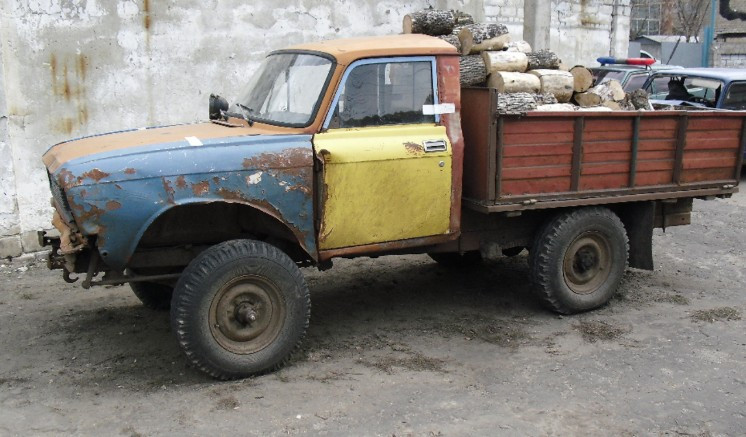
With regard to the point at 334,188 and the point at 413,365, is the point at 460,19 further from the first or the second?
the point at 413,365

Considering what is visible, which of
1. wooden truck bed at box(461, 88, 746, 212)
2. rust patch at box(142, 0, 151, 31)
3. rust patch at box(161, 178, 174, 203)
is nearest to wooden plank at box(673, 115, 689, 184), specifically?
wooden truck bed at box(461, 88, 746, 212)

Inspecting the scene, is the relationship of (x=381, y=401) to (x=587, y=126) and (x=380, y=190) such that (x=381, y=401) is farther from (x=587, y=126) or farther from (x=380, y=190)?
(x=587, y=126)

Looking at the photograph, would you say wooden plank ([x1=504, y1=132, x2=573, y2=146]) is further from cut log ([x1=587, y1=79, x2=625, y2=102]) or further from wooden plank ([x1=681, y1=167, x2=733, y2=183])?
wooden plank ([x1=681, y1=167, x2=733, y2=183])

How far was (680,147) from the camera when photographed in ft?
19.5

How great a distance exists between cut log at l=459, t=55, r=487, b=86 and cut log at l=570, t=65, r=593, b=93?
3.28 feet

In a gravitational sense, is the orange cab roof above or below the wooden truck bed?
above

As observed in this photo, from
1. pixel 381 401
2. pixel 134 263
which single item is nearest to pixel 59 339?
pixel 134 263

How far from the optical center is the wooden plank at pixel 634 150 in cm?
571

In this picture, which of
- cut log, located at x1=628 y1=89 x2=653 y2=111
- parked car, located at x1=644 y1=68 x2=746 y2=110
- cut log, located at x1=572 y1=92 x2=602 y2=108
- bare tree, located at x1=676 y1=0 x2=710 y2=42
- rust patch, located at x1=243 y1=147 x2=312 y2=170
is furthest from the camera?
bare tree, located at x1=676 y1=0 x2=710 y2=42

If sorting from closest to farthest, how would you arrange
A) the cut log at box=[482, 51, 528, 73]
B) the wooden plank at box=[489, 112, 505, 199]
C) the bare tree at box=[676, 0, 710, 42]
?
1. the wooden plank at box=[489, 112, 505, 199]
2. the cut log at box=[482, 51, 528, 73]
3. the bare tree at box=[676, 0, 710, 42]

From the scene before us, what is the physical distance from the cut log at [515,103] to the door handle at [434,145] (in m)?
0.51

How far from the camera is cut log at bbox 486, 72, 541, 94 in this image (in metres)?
5.71

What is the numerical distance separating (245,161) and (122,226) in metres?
0.82

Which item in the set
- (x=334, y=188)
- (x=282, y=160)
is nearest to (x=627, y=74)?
(x=334, y=188)
